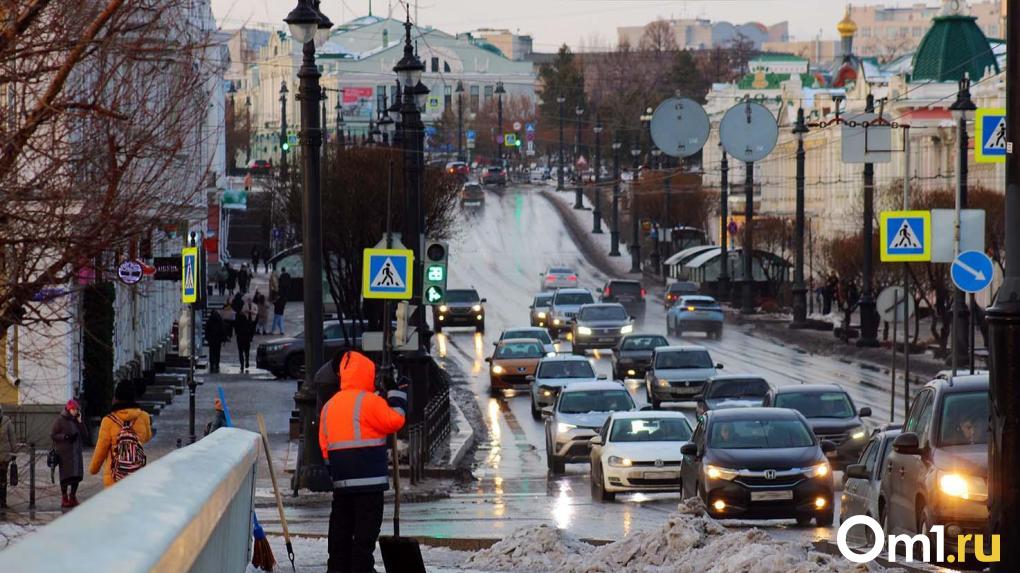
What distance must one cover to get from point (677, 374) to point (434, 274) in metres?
10.4

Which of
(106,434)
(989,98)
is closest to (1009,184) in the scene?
(106,434)

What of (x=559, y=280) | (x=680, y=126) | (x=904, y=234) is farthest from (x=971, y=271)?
(x=559, y=280)

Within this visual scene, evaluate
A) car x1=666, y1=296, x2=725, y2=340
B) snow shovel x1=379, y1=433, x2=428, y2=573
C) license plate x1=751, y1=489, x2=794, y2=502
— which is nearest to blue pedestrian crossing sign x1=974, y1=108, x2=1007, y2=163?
license plate x1=751, y1=489, x2=794, y2=502

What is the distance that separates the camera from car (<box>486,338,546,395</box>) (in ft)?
147

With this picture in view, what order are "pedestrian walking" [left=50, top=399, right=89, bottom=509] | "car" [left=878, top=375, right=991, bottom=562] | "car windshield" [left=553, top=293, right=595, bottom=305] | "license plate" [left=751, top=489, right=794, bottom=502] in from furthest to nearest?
"car windshield" [left=553, top=293, right=595, bottom=305] < "pedestrian walking" [left=50, top=399, right=89, bottom=509] < "license plate" [left=751, top=489, right=794, bottom=502] < "car" [left=878, top=375, right=991, bottom=562]

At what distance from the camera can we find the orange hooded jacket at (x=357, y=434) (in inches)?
470

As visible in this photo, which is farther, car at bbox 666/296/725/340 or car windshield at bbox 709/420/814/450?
car at bbox 666/296/725/340

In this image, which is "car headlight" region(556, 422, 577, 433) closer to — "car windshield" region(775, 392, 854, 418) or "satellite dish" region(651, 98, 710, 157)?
"car windshield" region(775, 392, 854, 418)

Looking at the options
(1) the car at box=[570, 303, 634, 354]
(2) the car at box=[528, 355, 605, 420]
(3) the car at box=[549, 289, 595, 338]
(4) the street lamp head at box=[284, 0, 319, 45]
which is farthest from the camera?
(3) the car at box=[549, 289, 595, 338]

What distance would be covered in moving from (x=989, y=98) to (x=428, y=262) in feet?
179

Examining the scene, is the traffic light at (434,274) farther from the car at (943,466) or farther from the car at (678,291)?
the car at (678,291)

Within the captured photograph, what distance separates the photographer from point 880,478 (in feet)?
55.3

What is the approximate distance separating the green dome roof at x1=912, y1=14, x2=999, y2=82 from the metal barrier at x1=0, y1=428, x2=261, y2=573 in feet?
279

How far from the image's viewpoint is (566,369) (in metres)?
39.7
